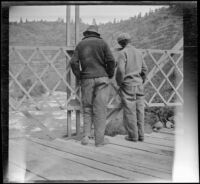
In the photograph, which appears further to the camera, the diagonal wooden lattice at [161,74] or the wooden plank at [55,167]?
the diagonal wooden lattice at [161,74]

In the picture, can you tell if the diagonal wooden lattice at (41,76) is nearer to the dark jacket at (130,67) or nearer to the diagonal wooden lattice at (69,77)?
the diagonal wooden lattice at (69,77)

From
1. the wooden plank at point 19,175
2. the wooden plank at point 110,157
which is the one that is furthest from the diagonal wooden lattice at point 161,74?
the wooden plank at point 19,175

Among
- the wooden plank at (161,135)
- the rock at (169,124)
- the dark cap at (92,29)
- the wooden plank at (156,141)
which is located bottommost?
the wooden plank at (156,141)

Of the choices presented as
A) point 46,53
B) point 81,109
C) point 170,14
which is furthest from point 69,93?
point 170,14

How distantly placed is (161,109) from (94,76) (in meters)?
1.29

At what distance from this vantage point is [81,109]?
4863 mm

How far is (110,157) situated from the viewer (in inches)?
171

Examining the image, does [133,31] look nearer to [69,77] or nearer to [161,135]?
[69,77]

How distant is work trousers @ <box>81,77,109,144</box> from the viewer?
468cm

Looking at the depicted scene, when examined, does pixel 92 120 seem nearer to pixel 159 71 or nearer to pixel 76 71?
pixel 76 71

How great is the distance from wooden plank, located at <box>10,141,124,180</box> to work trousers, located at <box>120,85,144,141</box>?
860 millimetres

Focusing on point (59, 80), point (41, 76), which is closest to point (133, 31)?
point (59, 80)

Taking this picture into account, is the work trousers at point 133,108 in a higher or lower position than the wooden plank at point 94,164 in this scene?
higher

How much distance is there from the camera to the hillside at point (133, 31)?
433 centimetres
